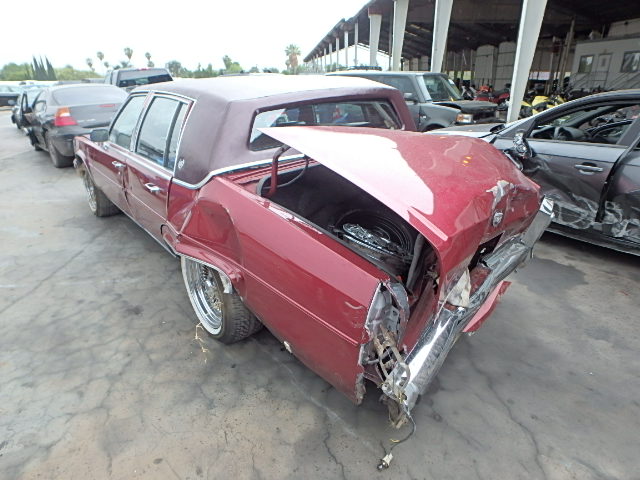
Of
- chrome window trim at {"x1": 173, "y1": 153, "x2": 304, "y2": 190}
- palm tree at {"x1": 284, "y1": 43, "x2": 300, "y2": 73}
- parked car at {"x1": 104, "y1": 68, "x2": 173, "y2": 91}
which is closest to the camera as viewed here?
chrome window trim at {"x1": 173, "y1": 153, "x2": 304, "y2": 190}

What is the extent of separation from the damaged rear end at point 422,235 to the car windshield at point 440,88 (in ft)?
21.2

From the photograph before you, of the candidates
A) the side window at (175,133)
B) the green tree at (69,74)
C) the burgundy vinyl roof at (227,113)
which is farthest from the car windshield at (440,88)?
the green tree at (69,74)

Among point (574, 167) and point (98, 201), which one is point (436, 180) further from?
point (98, 201)

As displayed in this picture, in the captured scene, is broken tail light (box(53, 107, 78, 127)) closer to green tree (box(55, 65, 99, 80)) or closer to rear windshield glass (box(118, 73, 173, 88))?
rear windshield glass (box(118, 73, 173, 88))

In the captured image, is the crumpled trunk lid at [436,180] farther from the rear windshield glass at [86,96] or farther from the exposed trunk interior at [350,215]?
the rear windshield glass at [86,96]

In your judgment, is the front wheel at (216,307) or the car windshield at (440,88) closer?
the front wheel at (216,307)

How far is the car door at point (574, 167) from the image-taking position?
370 cm

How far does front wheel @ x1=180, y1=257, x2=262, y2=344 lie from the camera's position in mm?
2545

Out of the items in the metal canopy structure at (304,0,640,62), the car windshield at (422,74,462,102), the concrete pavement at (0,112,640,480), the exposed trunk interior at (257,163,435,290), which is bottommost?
the concrete pavement at (0,112,640,480)

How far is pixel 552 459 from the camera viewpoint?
1986 millimetres

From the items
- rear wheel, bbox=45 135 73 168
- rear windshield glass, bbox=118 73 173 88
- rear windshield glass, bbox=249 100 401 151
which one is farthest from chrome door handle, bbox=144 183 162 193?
rear windshield glass, bbox=118 73 173 88

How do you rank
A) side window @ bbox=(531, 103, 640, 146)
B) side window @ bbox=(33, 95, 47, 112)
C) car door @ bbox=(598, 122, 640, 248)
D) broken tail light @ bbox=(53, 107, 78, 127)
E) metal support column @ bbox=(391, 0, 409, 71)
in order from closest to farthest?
car door @ bbox=(598, 122, 640, 248) < side window @ bbox=(531, 103, 640, 146) < broken tail light @ bbox=(53, 107, 78, 127) < side window @ bbox=(33, 95, 47, 112) < metal support column @ bbox=(391, 0, 409, 71)

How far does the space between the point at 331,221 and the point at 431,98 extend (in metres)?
6.60

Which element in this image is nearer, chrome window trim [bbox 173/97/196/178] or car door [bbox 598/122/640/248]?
chrome window trim [bbox 173/97/196/178]
